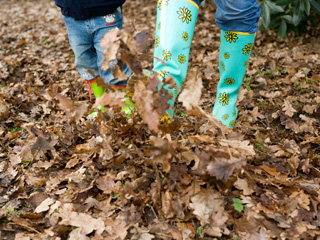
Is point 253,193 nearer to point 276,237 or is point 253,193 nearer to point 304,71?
point 276,237

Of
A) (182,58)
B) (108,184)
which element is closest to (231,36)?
(182,58)

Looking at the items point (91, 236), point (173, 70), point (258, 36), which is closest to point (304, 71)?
point (258, 36)

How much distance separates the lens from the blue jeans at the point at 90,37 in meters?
2.27

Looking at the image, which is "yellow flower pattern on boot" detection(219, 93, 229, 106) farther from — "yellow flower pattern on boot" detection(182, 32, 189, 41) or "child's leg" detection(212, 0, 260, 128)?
"yellow flower pattern on boot" detection(182, 32, 189, 41)

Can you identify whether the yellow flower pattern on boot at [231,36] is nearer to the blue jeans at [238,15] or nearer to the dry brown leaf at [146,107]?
the blue jeans at [238,15]

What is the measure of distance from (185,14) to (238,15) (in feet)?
1.15

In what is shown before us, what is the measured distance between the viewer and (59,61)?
3717mm

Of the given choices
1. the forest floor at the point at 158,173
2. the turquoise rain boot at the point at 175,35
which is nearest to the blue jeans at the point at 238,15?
the turquoise rain boot at the point at 175,35

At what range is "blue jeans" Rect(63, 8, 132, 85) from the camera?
227 cm

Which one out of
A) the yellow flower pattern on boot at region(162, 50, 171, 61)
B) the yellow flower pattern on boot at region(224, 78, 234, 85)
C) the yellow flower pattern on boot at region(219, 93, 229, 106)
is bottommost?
the yellow flower pattern on boot at region(219, 93, 229, 106)

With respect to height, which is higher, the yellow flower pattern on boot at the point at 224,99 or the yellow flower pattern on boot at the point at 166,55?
the yellow flower pattern on boot at the point at 166,55

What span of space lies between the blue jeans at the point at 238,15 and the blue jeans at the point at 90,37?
774mm

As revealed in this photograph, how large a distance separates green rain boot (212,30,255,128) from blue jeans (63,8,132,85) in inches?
31.8

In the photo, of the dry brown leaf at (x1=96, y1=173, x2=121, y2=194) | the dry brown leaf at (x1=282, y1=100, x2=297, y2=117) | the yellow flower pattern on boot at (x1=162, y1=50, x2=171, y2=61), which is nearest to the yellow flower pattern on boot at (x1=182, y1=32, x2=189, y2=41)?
the yellow flower pattern on boot at (x1=162, y1=50, x2=171, y2=61)
